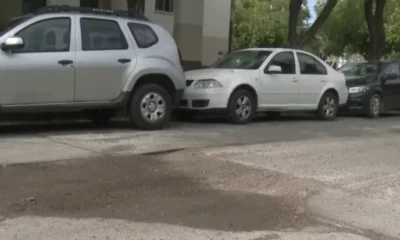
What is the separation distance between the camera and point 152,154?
8.99 meters

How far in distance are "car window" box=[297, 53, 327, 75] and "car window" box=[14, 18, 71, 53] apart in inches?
233

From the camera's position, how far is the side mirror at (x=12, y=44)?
945cm

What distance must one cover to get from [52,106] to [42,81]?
17.7 inches

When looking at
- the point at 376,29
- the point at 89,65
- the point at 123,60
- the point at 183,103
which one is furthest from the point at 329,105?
the point at 376,29

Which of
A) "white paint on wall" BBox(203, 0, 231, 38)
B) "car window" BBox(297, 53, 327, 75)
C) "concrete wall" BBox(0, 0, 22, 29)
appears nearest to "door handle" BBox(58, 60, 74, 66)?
"car window" BBox(297, 53, 327, 75)

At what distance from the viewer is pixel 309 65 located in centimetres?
1448

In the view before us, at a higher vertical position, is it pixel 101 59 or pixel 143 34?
pixel 143 34

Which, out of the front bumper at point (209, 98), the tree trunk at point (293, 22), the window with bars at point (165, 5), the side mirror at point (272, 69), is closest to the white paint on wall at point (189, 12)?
the window with bars at point (165, 5)

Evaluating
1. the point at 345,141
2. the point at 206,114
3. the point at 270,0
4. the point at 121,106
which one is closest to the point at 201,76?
the point at 206,114

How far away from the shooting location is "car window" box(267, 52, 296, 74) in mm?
13664

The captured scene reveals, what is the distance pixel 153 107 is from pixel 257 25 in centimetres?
4040

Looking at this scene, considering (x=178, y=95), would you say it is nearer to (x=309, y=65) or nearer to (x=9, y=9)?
(x=309, y=65)

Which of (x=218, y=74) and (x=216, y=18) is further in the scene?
(x=216, y=18)

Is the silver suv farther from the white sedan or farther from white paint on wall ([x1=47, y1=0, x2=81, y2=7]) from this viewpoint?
white paint on wall ([x1=47, y1=0, x2=81, y2=7])
